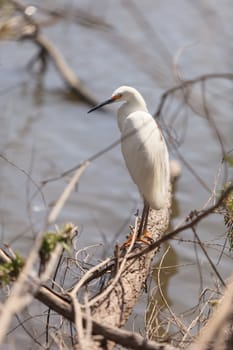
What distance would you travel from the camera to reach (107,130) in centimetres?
600

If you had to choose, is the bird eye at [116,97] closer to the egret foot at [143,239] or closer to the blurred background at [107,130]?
the blurred background at [107,130]

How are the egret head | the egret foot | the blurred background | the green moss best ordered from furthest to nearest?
the blurred background → the egret head → the egret foot → the green moss

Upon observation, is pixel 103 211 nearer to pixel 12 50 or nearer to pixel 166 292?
pixel 166 292

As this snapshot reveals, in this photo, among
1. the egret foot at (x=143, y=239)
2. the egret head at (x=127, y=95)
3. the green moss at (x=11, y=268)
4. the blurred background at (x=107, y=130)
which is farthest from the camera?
the blurred background at (x=107, y=130)

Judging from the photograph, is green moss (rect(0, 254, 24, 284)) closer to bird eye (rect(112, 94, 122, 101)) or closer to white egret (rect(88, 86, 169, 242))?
white egret (rect(88, 86, 169, 242))

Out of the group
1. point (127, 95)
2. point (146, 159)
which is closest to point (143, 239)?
point (146, 159)

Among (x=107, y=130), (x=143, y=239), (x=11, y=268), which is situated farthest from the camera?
(x=107, y=130)

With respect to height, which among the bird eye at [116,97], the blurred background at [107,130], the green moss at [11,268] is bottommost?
the blurred background at [107,130]

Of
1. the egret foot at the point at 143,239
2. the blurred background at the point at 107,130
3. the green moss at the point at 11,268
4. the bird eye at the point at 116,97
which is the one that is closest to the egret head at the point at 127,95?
the bird eye at the point at 116,97

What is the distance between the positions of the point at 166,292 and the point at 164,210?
2.45ft

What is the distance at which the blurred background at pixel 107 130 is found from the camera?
13.9 ft

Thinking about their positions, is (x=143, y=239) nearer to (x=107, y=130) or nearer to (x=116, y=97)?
(x=116, y=97)

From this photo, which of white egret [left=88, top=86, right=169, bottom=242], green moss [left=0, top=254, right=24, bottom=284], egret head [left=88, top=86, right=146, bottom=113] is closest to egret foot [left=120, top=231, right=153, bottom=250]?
white egret [left=88, top=86, right=169, bottom=242]

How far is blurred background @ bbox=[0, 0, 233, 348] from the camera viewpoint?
423 centimetres
